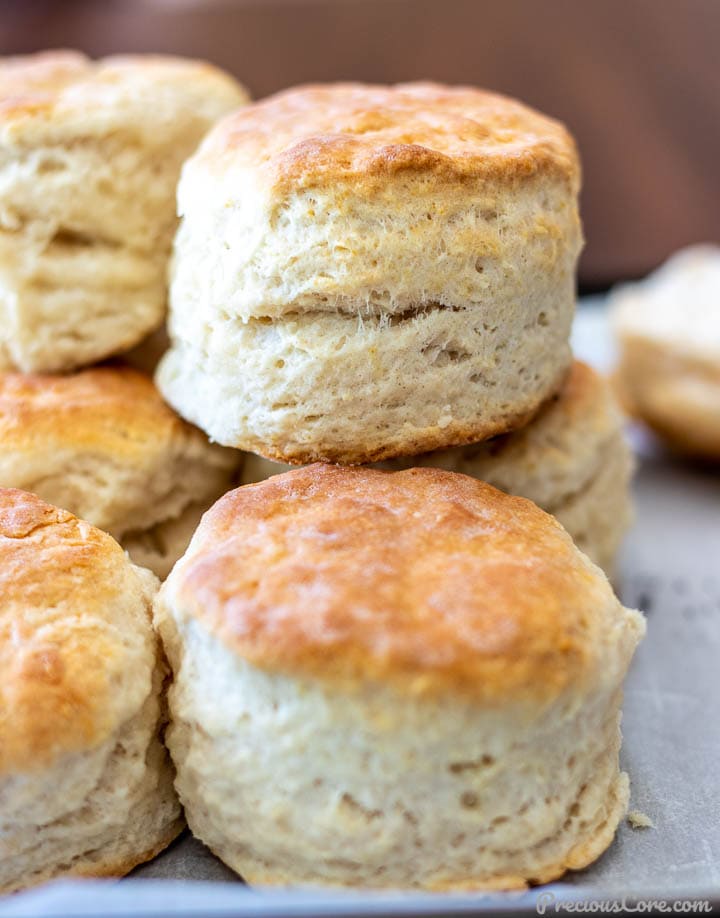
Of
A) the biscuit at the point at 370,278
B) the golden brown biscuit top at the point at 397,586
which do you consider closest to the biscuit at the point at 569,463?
the biscuit at the point at 370,278

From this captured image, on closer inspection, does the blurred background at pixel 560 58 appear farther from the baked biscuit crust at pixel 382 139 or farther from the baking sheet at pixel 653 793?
the baked biscuit crust at pixel 382 139

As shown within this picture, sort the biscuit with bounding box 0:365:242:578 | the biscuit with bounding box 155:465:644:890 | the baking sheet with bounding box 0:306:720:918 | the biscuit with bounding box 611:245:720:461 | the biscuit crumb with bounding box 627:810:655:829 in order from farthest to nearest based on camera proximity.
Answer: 1. the biscuit with bounding box 611:245:720:461
2. the biscuit with bounding box 0:365:242:578
3. the biscuit crumb with bounding box 627:810:655:829
4. the biscuit with bounding box 155:465:644:890
5. the baking sheet with bounding box 0:306:720:918

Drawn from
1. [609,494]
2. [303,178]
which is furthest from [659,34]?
[303,178]

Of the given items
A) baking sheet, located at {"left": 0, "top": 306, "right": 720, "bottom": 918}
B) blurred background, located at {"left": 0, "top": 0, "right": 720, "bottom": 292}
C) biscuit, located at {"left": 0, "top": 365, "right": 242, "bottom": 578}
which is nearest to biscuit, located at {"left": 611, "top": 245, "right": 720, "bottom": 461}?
baking sheet, located at {"left": 0, "top": 306, "right": 720, "bottom": 918}

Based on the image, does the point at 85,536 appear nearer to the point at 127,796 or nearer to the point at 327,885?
the point at 127,796

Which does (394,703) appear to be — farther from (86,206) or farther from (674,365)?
(674,365)

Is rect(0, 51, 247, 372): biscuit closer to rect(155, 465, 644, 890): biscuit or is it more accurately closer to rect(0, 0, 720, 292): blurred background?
rect(155, 465, 644, 890): biscuit
